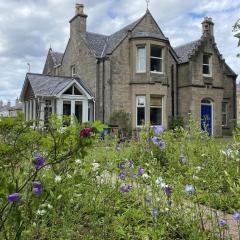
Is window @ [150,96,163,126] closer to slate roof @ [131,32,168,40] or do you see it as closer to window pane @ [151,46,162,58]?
window pane @ [151,46,162,58]

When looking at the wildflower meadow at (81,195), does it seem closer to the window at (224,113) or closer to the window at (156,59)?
the window at (156,59)

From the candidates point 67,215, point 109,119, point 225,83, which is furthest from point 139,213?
point 225,83

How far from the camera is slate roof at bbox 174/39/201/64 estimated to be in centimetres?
2481

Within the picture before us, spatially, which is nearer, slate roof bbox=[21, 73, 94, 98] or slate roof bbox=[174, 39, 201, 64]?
slate roof bbox=[21, 73, 94, 98]

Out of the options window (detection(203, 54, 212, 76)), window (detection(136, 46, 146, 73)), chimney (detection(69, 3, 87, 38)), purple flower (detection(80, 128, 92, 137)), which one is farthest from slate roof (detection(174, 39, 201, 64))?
purple flower (detection(80, 128, 92, 137))

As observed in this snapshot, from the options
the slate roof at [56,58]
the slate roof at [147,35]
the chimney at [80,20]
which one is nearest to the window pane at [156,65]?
the slate roof at [147,35]

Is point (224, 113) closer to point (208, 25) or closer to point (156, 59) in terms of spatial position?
Result: point (208, 25)

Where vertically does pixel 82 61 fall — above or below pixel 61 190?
above

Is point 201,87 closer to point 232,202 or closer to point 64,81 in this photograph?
point 64,81

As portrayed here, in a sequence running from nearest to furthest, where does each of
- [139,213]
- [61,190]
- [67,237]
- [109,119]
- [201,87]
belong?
[61,190] < [67,237] < [139,213] < [109,119] < [201,87]

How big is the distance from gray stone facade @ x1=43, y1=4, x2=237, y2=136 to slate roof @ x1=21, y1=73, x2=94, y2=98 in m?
1.66

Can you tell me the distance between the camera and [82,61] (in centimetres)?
2477

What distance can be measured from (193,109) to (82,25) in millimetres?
10055

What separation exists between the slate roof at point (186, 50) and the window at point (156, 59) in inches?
89.0
